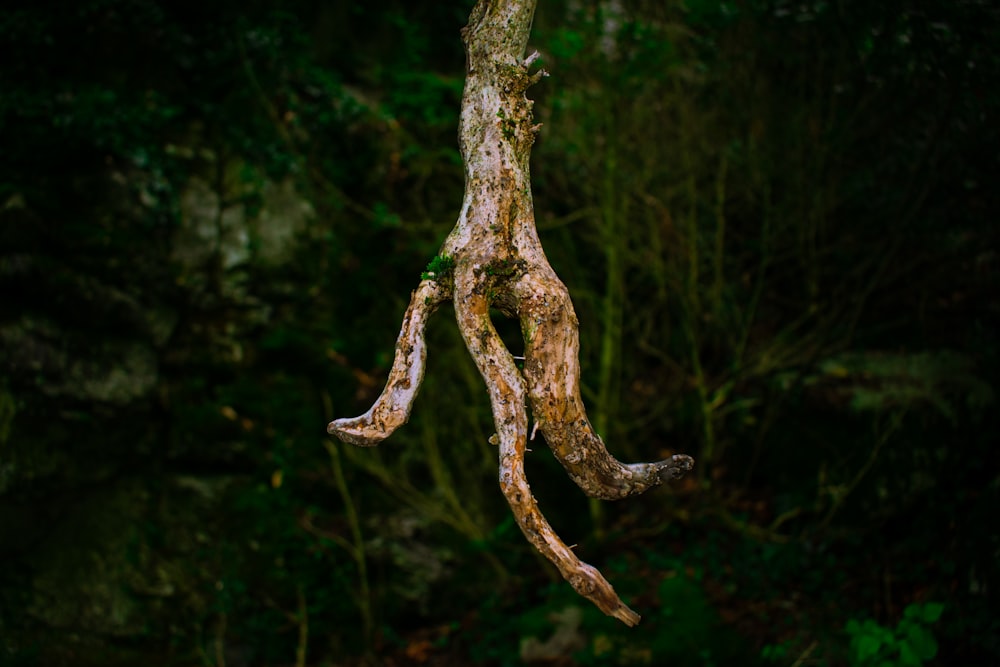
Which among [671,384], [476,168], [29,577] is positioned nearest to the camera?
[476,168]

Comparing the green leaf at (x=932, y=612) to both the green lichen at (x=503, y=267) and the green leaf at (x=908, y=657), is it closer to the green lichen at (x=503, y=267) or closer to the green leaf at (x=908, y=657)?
the green leaf at (x=908, y=657)

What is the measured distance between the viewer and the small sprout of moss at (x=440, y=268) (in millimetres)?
1522

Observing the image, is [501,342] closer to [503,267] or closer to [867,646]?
[503,267]

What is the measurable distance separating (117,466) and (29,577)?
822mm

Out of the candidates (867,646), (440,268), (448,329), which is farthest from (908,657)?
(448,329)

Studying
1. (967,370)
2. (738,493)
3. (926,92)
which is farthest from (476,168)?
(738,493)

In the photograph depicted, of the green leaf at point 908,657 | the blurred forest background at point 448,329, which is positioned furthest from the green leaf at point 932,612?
the blurred forest background at point 448,329

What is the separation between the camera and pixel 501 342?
147 centimetres

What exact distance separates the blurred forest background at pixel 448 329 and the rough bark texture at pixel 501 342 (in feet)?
9.35

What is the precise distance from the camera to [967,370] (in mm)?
4262

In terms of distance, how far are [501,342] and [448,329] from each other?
3.96m

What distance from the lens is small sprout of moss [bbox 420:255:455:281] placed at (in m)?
1.52

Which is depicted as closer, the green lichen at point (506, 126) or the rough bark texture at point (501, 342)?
the rough bark texture at point (501, 342)

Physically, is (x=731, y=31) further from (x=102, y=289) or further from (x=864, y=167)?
(x=102, y=289)
